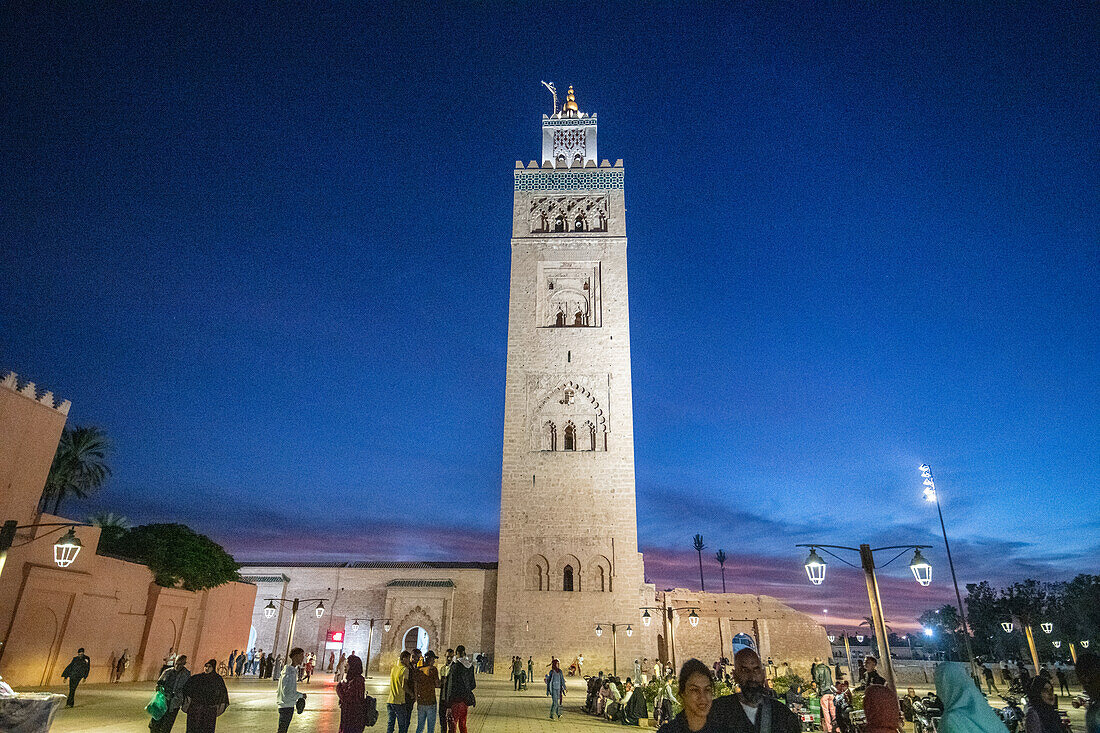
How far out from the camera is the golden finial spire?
103ft

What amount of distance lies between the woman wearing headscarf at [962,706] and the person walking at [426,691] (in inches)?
186

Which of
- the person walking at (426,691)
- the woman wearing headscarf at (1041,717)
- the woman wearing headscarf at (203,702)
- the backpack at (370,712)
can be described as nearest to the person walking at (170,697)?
the woman wearing headscarf at (203,702)

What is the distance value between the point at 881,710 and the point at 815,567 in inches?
181

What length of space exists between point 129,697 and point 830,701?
12.3m

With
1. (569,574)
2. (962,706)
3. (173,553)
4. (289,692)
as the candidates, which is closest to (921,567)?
(962,706)

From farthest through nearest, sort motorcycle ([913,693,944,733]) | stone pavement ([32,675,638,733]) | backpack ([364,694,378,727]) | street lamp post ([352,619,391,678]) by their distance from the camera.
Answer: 1. street lamp post ([352,619,391,678])
2. stone pavement ([32,675,638,733])
3. motorcycle ([913,693,944,733])
4. backpack ([364,694,378,727])

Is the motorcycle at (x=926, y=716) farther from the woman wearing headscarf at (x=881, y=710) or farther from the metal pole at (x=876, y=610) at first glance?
the woman wearing headscarf at (x=881, y=710)

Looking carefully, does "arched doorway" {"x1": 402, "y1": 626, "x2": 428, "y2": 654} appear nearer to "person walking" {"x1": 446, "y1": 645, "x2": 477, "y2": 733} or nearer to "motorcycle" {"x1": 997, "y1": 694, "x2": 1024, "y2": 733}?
"person walking" {"x1": 446, "y1": 645, "x2": 477, "y2": 733}

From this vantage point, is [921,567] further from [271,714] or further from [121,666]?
[121,666]

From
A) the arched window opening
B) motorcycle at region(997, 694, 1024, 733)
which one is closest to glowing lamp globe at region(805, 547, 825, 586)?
motorcycle at region(997, 694, 1024, 733)

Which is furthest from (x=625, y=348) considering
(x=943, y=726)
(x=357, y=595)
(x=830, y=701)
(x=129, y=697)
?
(x=943, y=726)

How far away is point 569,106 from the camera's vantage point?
32.0 m

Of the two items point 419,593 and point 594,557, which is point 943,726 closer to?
point 594,557

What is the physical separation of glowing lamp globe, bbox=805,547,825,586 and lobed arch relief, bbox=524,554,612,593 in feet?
47.8
